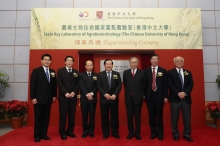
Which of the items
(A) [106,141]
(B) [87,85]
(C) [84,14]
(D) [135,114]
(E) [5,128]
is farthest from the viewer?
(C) [84,14]

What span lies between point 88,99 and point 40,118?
0.88 m

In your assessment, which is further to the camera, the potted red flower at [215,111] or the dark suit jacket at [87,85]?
the potted red flower at [215,111]

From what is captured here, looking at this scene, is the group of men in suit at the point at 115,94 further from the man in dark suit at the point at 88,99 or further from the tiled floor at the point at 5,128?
the tiled floor at the point at 5,128

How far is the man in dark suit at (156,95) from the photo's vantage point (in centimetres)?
292

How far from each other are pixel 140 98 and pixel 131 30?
6.81 ft

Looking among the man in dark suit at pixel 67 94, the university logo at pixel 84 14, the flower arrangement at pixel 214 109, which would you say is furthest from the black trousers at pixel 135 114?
the university logo at pixel 84 14

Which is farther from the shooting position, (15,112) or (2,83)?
(2,83)

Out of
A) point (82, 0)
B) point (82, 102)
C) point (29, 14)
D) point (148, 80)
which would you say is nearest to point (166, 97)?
point (148, 80)

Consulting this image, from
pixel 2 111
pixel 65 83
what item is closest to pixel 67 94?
pixel 65 83

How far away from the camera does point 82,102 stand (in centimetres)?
304

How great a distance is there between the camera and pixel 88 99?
3029mm

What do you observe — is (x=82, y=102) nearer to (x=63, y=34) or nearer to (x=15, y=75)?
(x=63, y=34)

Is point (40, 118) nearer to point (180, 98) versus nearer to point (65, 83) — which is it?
point (65, 83)

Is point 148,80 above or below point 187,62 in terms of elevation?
below
